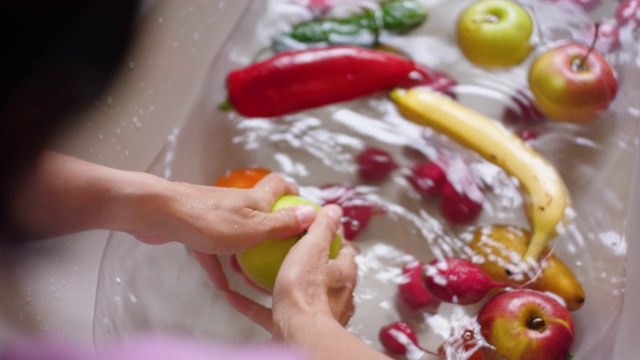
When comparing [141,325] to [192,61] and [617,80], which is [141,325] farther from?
[617,80]

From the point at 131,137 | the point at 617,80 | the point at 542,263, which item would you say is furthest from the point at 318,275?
the point at 617,80

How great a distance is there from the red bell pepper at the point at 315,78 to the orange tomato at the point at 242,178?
5.4 inches

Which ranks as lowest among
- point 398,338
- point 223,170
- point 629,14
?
point 398,338

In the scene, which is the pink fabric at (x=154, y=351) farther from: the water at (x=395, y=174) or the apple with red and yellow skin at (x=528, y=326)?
the apple with red and yellow skin at (x=528, y=326)

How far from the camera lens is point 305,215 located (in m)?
0.97

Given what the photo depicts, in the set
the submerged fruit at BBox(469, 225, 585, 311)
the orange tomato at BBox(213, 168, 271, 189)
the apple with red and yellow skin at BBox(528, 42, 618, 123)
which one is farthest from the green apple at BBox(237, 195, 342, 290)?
the apple with red and yellow skin at BBox(528, 42, 618, 123)

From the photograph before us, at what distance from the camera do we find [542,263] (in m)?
1.04

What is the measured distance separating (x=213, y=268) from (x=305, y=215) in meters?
0.18

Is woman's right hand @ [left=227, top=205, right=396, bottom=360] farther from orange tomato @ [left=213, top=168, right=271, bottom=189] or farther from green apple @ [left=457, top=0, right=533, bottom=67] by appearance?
green apple @ [left=457, top=0, right=533, bottom=67]

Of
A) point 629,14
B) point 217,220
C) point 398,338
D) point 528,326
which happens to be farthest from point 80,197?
point 629,14

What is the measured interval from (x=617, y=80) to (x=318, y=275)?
637mm

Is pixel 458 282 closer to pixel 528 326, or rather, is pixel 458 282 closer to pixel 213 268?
pixel 528 326

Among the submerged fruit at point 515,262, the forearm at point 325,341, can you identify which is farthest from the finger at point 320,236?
the submerged fruit at point 515,262

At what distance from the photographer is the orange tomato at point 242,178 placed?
112cm
